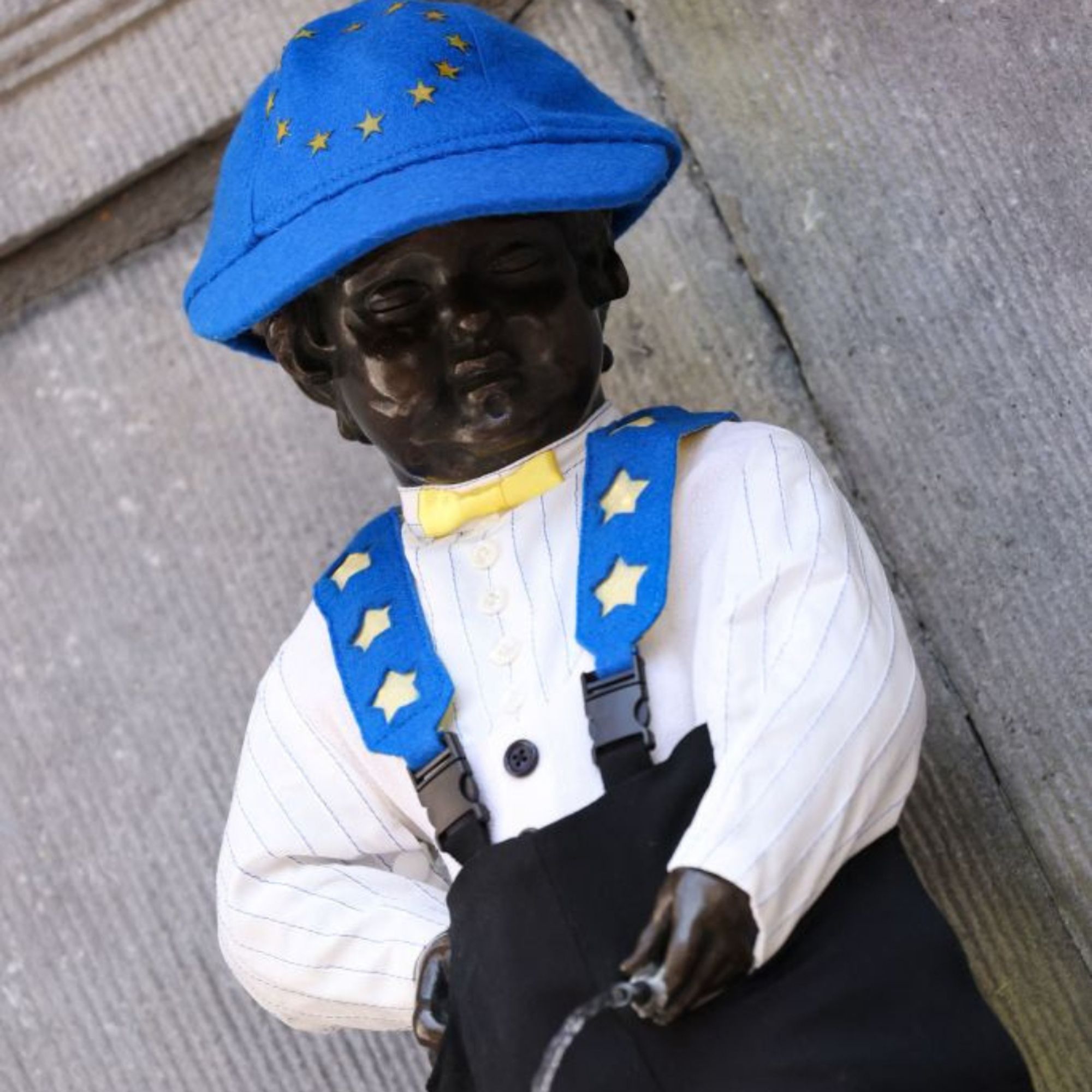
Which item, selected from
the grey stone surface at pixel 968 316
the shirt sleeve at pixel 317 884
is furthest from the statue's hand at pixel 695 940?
the grey stone surface at pixel 968 316

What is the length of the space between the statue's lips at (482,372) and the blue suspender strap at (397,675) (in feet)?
0.65

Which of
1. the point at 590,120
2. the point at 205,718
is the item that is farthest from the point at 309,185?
the point at 205,718

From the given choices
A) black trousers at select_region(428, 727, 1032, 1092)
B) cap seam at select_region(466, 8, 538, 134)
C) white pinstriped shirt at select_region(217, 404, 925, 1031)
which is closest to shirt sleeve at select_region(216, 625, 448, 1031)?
white pinstriped shirt at select_region(217, 404, 925, 1031)

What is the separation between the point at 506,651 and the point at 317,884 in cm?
27

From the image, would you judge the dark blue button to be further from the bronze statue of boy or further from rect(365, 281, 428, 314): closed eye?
rect(365, 281, 428, 314): closed eye

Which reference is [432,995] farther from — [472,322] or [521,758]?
[472,322]

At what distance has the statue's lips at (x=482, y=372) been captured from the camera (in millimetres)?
1678

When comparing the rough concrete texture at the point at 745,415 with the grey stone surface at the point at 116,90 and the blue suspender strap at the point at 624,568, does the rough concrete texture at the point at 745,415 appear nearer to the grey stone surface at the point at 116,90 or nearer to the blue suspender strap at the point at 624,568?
the grey stone surface at the point at 116,90

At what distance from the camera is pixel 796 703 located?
1.53 meters

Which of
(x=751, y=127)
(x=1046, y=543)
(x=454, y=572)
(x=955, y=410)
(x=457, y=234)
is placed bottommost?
(x=1046, y=543)

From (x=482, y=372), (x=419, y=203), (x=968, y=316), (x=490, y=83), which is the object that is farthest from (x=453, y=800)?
(x=968, y=316)

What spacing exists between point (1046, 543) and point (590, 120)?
65 cm

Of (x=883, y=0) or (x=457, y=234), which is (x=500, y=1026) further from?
(x=883, y=0)

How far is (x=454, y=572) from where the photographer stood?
1758mm
